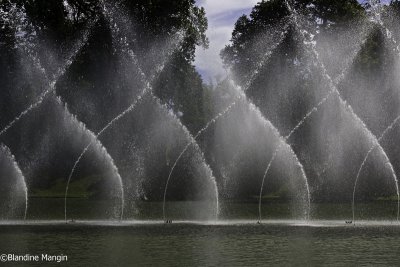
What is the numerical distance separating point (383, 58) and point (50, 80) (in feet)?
85.5

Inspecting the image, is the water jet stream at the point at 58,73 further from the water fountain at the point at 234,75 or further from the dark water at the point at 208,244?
the dark water at the point at 208,244

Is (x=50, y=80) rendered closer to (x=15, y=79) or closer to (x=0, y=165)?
(x=15, y=79)

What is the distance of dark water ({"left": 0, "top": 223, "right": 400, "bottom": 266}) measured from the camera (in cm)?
1767

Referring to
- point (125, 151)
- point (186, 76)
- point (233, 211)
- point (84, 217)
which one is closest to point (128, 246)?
point (84, 217)

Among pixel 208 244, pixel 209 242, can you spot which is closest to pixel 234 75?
pixel 209 242

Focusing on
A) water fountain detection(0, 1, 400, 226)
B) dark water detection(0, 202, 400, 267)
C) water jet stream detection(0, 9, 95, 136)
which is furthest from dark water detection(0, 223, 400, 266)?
water jet stream detection(0, 9, 95, 136)

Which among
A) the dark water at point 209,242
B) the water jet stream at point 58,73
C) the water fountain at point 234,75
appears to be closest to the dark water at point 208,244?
the dark water at point 209,242

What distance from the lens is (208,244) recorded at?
21.2 m

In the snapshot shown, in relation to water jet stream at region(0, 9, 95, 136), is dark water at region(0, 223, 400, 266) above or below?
below

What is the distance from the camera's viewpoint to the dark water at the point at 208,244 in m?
17.7

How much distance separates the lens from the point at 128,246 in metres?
20.8

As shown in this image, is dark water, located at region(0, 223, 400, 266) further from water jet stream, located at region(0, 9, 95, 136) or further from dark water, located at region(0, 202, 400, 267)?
water jet stream, located at region(0, 9, 95, 136)

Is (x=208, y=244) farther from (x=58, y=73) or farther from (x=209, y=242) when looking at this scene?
(x=58, y=73)

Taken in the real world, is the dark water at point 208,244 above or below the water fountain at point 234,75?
below
